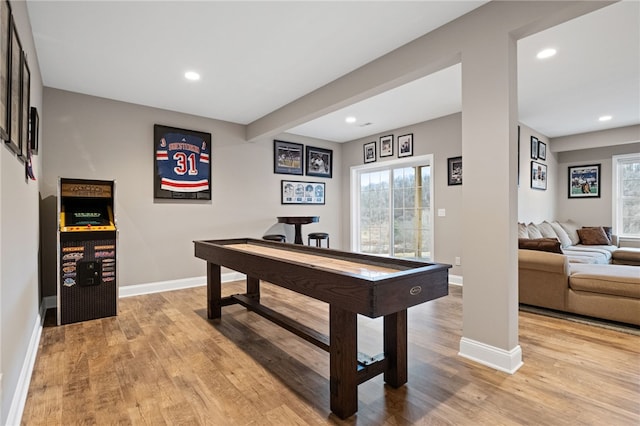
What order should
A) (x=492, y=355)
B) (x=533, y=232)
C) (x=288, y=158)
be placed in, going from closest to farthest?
(x=492, y=355) → (x=533, y=232) → (x=288, y=158)

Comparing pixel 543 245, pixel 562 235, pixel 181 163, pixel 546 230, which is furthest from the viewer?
pixel 562 235

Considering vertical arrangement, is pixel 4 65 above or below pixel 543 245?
above

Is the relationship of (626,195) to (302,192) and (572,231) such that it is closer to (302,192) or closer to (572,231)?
(572,231)

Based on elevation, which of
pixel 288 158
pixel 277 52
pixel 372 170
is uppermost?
pixel 277 52

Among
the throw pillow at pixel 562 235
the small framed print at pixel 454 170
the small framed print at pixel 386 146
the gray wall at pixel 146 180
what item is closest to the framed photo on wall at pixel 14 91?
the gray wall at pixel 146 180

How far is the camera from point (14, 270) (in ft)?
6.17

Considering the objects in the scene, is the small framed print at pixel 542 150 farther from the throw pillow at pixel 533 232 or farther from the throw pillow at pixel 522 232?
the throw pillow at pixel 522 232

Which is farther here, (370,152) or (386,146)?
(370,152)

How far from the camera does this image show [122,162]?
167 inches

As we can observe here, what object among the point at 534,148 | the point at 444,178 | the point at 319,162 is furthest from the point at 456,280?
the point at 319,162

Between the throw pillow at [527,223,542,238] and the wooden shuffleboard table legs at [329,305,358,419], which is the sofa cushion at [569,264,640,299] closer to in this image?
the throw pillow at [527,223,542,238]

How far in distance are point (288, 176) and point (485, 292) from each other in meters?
4.26

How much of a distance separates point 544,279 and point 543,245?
0.40m

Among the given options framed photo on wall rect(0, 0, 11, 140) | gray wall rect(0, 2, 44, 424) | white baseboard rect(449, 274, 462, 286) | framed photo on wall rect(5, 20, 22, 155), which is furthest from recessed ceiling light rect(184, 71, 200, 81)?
white baseboard rect(449, 274, 462, 286)
